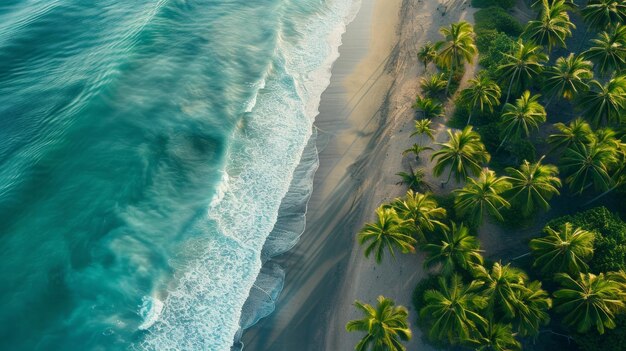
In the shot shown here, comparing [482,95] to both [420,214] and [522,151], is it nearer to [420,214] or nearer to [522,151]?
[522,151]

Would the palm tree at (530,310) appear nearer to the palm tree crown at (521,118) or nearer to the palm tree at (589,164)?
the palm tree at (589,164)

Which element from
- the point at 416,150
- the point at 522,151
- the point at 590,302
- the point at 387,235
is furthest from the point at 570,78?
the point at 387,235

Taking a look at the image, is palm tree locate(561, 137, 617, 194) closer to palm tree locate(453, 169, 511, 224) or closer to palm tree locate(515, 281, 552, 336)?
palm tree locate(453, 169, 511, 224)

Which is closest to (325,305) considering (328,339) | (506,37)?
(328,339)

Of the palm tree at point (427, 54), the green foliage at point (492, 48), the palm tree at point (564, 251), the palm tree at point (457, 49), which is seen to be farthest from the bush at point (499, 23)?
the palm tree at point (564, 251)

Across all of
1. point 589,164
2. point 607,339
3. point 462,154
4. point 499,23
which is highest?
point 499,23

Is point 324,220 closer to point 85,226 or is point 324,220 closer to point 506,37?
point 85,226
